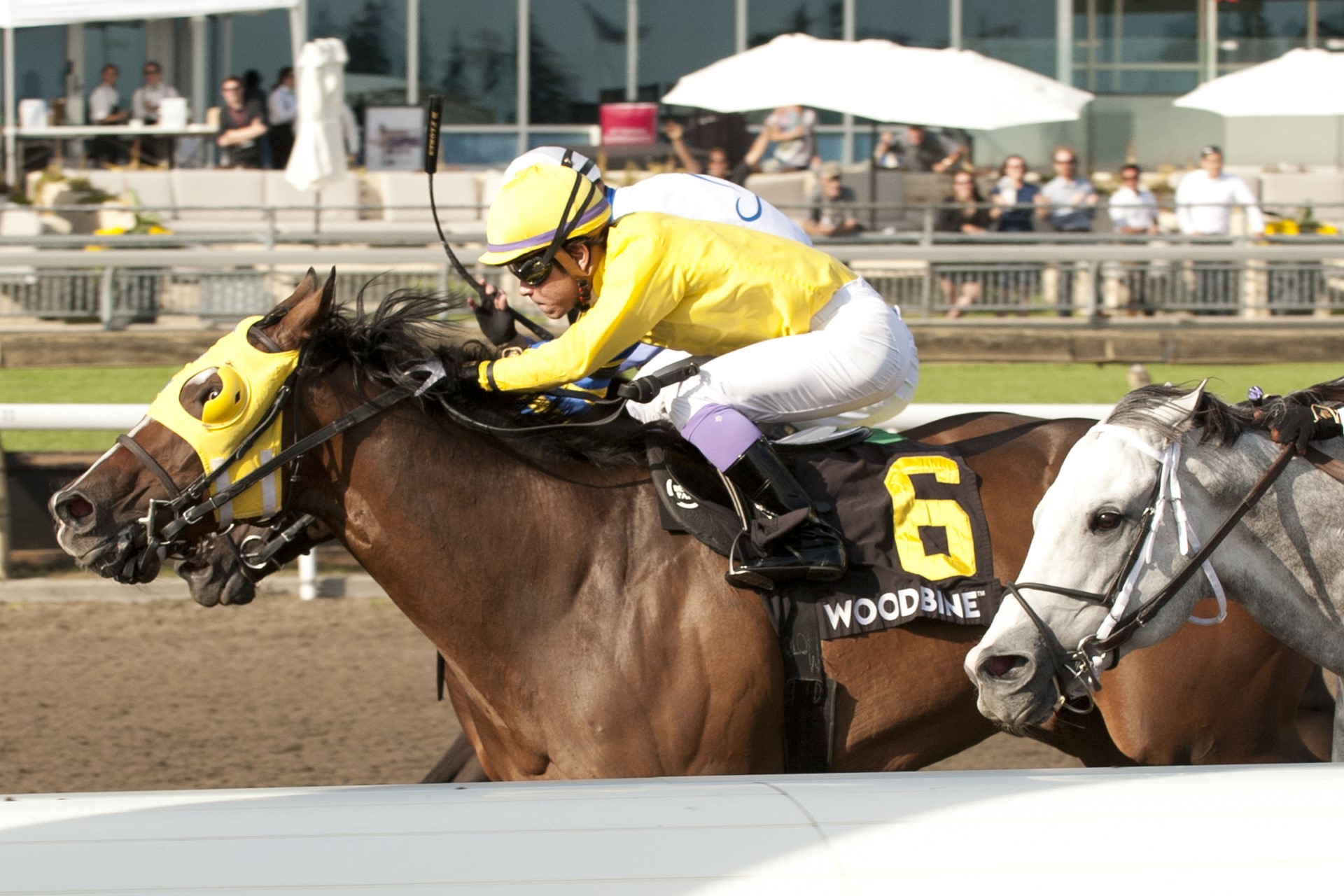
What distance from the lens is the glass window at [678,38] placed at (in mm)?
16266

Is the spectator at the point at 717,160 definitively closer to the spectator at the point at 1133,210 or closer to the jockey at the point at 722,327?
the spectator at the point at 1133,210

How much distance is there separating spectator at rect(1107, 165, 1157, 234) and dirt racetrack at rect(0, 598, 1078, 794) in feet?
24.3

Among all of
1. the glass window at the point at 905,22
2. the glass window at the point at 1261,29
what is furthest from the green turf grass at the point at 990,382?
the glass window at the point at 1261,29

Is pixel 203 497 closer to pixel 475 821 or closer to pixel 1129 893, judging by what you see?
pixel 475 821

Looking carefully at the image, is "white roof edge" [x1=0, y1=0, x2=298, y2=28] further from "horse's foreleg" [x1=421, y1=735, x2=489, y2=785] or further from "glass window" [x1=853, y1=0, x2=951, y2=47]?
"horse's foreleg" [x1=421, y1=735, x2=489, y2=785]

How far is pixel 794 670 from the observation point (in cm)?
316

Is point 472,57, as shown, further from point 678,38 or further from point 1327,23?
point 1327,23

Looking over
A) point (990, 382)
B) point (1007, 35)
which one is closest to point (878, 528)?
point (990, 382)

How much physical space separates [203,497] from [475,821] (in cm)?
173

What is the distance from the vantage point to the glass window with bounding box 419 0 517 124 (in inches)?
629

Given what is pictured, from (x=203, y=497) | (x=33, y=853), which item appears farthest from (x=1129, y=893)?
(x=203, y=497)

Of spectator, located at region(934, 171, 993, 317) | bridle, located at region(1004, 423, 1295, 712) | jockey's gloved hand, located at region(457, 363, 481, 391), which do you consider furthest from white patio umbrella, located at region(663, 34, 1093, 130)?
bridle, located at region(1004, 423, 1295, 712)

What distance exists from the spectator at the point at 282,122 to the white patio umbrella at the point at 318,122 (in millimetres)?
1913

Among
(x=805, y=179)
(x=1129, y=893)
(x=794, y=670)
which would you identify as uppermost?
(x=805, y=179)
